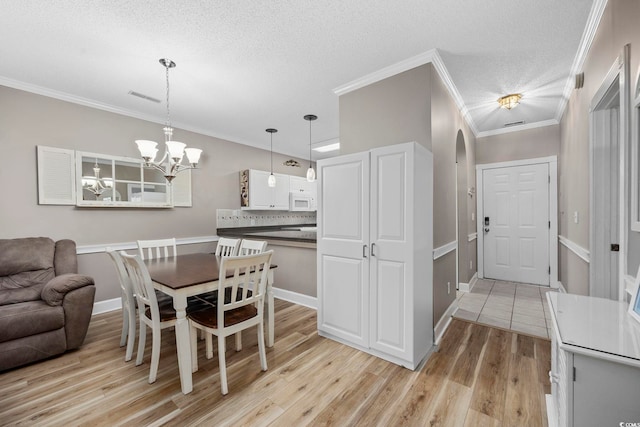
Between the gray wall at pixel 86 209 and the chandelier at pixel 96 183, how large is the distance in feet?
0.77

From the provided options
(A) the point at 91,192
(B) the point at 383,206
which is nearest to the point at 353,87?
(B) the point at 383,206

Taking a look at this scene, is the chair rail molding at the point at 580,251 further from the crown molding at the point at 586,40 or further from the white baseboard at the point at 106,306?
the white baseboard at the point at 106,306

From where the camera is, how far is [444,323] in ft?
9.18


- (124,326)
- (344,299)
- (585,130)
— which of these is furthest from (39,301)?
(585,130)

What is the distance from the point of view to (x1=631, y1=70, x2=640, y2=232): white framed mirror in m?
1.35

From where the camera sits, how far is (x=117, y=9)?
184cm

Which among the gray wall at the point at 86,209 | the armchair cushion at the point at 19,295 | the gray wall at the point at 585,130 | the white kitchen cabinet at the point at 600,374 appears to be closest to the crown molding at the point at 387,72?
the gray wall at the point at 585,130

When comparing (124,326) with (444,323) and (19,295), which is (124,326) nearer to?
(19,295)

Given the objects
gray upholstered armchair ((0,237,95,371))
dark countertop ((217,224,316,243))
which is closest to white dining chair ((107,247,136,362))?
gray upholstered armchair ((0,237,95,371))

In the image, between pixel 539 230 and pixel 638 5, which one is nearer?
pixel 638 5

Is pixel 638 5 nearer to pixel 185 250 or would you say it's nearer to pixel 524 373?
pixel 524 373

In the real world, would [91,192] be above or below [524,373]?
above

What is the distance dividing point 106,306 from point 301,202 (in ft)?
12.6

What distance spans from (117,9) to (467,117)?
408 centimetres
